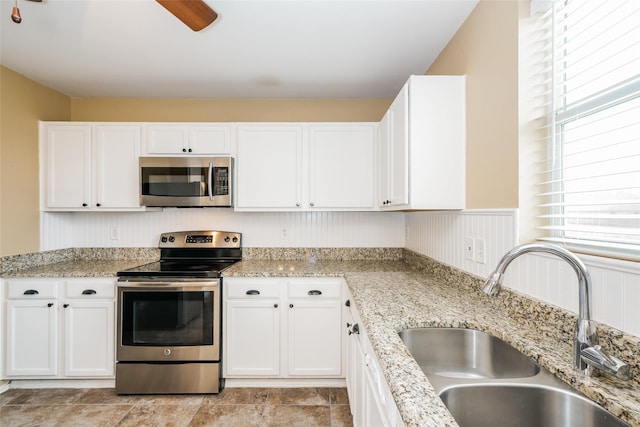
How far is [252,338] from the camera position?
2.35 meters

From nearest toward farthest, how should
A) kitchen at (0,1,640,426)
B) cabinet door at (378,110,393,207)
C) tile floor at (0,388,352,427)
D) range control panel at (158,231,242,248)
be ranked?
kitchen at (0,1,640,426)
tile floor at (0,388,352,427)
cabinet door at (378,110,393,207)
range control panel at (158,231,242,248)

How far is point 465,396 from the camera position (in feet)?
2.98

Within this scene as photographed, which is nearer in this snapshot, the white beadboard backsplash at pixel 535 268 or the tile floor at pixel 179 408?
the white beadboard backsplash at pixel 535 268

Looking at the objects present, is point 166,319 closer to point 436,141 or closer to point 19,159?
point 19,159

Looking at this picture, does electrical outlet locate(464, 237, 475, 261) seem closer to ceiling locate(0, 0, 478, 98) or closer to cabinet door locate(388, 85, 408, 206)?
cabinet door locate(388, 85, 408, 206)

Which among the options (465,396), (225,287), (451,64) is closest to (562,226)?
(465,396)

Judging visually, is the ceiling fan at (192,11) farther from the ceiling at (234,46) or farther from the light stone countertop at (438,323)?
the light stone countertop at (438,323)

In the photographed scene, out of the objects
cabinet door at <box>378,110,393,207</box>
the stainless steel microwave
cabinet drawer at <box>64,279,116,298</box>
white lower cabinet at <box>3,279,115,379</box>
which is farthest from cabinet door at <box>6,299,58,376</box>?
cabinet door at <box>378,110,393,207</box>

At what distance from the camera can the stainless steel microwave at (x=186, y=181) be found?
8.50 ft

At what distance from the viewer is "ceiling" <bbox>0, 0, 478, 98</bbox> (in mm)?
1705

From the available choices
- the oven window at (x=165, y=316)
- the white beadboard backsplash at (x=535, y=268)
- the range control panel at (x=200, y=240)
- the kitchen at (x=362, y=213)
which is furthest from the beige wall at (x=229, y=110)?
the oven window at (x=165, y=316)

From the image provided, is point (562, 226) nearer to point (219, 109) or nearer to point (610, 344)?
point (610, 344)

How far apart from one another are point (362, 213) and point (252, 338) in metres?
1.42

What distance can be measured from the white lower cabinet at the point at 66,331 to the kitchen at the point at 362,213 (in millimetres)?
516
